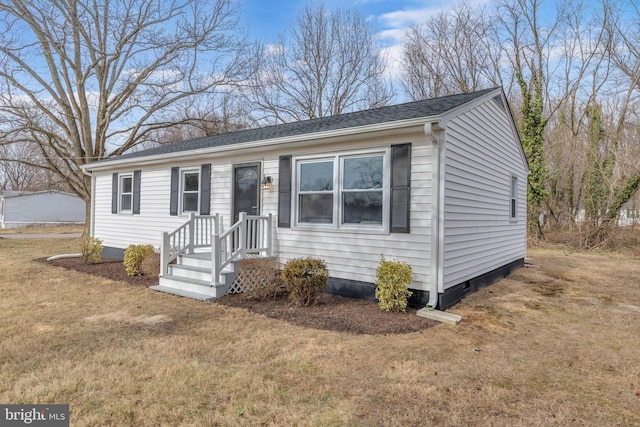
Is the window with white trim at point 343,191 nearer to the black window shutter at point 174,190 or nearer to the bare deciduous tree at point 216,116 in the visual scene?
the black window shutter at point 174,190

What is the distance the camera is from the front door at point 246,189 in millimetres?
7426

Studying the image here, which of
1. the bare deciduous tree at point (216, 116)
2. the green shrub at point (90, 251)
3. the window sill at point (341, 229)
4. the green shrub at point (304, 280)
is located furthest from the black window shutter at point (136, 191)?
the bare deciduous tree at point (216, 116)

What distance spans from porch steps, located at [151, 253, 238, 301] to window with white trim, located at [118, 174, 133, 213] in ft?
13.1

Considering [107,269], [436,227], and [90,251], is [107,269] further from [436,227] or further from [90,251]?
[436,227]

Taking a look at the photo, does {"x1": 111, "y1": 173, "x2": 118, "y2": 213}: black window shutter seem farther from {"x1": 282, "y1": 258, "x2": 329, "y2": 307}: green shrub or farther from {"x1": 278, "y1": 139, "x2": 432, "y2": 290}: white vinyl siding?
{"x1": 282, "y1": 258, "x2": 329, "y2": 307}: green shrub

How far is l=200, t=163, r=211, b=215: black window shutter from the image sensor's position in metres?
8.13

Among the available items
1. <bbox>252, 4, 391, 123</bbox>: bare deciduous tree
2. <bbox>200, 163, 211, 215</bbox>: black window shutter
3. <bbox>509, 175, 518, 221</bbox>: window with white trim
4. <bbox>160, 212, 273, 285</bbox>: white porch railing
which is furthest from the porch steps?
<bbox>252, 4, 391, 123</bbox>: bare deciduous tree

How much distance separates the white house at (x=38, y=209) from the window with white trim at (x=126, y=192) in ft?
78.0

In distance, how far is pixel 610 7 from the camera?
16453 millimetres

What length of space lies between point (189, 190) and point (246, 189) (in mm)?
1838

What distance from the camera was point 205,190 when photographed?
818 cm

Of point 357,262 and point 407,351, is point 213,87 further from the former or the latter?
point 407,351

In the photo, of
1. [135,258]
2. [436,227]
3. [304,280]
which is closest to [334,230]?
[304,280]

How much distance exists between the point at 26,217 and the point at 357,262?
32254mm
